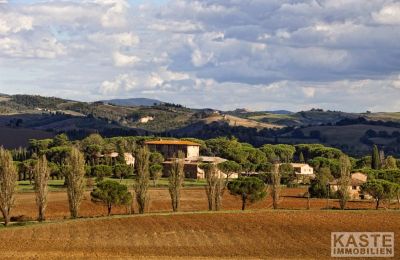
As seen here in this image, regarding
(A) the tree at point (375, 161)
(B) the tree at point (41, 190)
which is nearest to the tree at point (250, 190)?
(B) the tree at point (41, 190)

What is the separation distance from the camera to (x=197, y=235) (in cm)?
8212

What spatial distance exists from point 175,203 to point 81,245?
3342 cm

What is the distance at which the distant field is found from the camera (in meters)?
71.9

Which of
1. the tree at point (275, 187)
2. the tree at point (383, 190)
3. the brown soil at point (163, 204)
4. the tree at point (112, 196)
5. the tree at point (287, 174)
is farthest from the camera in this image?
the tree at point (287, 174)

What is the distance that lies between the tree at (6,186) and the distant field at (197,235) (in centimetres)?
833

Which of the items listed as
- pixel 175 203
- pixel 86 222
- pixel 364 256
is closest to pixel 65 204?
pixel 175 203

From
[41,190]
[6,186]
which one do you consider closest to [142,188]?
[41,190]

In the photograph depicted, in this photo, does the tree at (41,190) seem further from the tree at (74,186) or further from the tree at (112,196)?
the tree at (112,196)

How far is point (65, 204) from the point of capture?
127875 millimetres

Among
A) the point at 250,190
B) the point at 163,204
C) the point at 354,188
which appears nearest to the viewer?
the point at 250,190

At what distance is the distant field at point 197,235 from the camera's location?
71875 millimetres

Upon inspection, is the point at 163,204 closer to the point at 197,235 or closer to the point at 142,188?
the point at 142,188

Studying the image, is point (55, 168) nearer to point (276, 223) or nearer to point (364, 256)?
point (276, 223)

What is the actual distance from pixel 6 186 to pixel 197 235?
27.8 metres
